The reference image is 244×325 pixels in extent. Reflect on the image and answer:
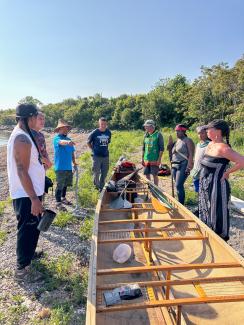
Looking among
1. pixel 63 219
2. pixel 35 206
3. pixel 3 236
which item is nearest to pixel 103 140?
pixel 63 219

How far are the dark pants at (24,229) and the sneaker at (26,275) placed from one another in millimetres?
66

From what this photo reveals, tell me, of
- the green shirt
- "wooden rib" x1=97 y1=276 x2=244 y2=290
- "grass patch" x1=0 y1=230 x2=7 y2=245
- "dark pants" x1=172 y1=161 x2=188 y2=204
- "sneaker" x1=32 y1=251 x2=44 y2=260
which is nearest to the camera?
"wooden rib" x1=97 y1=276 x2=244 y2=290

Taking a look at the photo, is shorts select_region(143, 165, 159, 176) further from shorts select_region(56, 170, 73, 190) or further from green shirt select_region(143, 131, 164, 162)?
shorts select_region(56, 170, 73, 190)

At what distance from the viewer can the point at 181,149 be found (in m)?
6.45

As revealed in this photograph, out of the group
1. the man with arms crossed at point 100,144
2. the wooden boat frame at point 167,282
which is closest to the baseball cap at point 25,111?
the wooden boat frame at point 167,282

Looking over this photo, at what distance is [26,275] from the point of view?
13.1 ft

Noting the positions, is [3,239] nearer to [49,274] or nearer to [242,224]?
[49,274]

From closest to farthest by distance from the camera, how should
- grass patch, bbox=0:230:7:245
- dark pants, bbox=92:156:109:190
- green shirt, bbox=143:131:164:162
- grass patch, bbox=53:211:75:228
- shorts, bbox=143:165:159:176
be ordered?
grass patch, bbox=0:230:7:245 → grass patch, bbox=53:211:75:228 → green shirt, bbox=143:131:164:162 → shorts, bbox=143:165:159:176 → dark pants, bbox=92:156:109:190

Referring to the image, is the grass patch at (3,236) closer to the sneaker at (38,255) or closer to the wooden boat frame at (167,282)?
the sneaker at (38,255)

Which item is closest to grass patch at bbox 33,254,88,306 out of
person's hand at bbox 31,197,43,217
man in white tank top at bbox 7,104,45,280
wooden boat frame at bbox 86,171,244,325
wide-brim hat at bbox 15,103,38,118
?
man in white tank top at bbox 7,104,45,280

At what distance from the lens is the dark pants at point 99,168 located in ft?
25.8

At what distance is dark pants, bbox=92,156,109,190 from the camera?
25.8 feet

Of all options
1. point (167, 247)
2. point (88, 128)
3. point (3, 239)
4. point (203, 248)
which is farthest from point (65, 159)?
point (88, 128)

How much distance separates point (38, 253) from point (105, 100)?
7634cm
